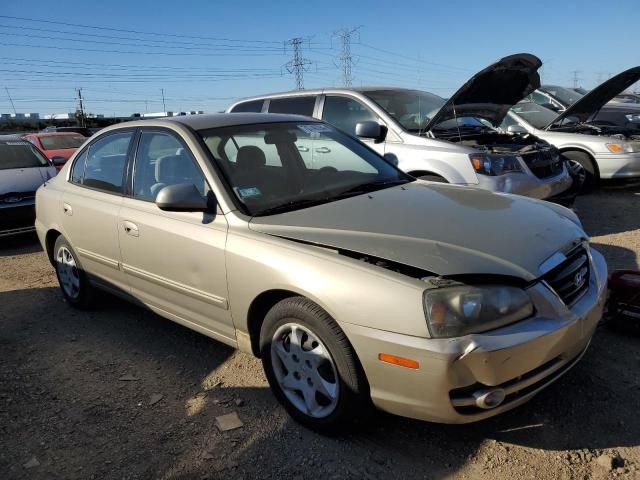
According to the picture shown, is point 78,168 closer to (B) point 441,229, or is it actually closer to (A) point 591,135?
(B) point 441,229

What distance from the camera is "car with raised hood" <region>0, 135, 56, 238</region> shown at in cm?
753

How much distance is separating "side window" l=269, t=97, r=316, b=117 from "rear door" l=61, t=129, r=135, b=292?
3.09 m

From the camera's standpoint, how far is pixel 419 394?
2.33m

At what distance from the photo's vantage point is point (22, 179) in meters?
7.88

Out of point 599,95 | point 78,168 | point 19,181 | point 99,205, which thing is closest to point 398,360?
point 99,205

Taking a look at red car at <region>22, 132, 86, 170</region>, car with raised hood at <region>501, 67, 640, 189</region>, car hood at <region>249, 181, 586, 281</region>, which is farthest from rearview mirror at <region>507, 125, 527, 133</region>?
red car at <region>22, 132, 86, 170</region>

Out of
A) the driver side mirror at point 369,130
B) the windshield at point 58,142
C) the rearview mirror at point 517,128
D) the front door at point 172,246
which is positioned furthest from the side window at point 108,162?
the windshield at point 58,142

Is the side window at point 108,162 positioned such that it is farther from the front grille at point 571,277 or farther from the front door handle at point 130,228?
the front grille at point 571,277

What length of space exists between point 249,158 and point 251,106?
4.49m

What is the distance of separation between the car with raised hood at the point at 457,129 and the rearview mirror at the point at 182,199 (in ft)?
9.28

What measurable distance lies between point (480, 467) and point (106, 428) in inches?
79.2

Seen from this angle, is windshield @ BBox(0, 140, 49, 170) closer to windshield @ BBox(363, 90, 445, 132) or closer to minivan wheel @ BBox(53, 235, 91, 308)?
minivan wheel @ BBox(53, 235, 91, 308)

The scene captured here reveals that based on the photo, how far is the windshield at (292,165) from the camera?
3.30 meters

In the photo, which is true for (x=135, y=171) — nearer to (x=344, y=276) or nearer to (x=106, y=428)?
(x=106, y=428)
